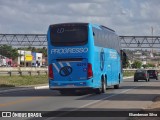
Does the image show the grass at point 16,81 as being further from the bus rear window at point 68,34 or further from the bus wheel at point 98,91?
the bus rear window at point 68,34

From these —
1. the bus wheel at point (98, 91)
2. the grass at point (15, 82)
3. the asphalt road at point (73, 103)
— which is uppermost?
the grass at point (15, 82)

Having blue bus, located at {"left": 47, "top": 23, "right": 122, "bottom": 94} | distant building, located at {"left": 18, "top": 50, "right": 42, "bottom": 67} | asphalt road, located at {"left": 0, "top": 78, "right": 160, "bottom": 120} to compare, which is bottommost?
asphalt road, located at {"left": 0, "top": 78, "right": 160, "bottom": 120}

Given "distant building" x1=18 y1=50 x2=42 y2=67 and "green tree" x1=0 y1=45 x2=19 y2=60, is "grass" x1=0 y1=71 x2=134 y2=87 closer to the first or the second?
"distant building" x1=18 y1=50 x2=42 y2=67

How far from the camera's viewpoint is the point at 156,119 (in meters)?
15.2

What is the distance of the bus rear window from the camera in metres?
28.1

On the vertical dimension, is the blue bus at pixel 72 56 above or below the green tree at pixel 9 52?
below

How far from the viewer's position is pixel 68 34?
92.7 ft

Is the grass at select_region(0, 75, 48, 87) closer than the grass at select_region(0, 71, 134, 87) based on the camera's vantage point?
Yes

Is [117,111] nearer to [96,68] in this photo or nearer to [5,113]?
[5,113]

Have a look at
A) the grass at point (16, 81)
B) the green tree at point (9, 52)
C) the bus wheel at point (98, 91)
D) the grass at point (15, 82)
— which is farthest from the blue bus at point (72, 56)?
the green tree at point (9, 52)

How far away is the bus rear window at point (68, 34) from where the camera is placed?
2809 centimetres

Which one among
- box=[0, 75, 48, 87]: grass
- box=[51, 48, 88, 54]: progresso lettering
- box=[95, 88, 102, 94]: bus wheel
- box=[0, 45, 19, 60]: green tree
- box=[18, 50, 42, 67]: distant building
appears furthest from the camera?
box=[0, 45, 19, 60]: green tree

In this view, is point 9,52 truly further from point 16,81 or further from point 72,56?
point 72,56

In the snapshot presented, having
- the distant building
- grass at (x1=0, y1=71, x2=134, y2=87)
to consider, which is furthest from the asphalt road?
the distant building
